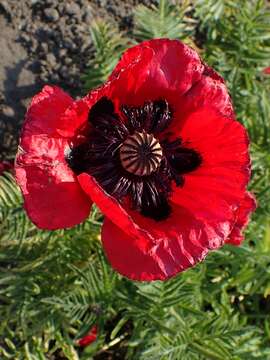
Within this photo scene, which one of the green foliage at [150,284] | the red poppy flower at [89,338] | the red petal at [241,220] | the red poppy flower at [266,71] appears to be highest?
the red poppy flower at [266,71]

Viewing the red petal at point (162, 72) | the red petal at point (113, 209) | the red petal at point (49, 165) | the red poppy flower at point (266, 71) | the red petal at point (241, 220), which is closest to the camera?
the red petal at point (113, 209)

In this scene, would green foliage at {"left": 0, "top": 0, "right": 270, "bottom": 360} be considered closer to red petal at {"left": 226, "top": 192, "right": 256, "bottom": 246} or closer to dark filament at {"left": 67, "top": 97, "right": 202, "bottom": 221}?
red petal at {"left": 226, "top": 192, "right": 256, "bottom": 246}

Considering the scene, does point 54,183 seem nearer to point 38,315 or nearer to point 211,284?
point 38,315

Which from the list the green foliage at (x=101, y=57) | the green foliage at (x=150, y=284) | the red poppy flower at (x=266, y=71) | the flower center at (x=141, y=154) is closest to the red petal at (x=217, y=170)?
the flower center at (x=141, y=154)

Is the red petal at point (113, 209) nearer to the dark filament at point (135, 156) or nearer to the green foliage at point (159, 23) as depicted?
the dark filament at point (135, 156)

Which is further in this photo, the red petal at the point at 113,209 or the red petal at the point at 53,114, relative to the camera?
the red petal at the point at 53,114

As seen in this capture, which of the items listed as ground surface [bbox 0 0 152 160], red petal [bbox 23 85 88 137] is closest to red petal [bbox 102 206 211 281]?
red petal [bbox 23 85 88 137]

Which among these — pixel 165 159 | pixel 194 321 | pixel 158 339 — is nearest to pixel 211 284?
pixel 194 321
